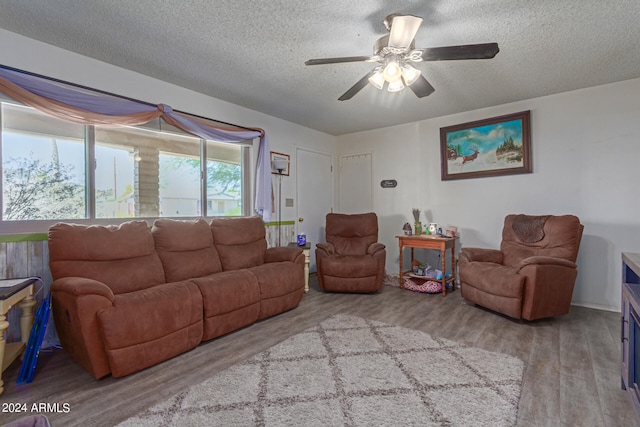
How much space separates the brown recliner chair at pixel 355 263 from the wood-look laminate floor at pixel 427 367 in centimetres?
48

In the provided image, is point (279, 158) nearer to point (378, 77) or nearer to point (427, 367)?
point (378, 77)

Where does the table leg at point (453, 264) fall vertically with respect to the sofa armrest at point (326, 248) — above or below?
below

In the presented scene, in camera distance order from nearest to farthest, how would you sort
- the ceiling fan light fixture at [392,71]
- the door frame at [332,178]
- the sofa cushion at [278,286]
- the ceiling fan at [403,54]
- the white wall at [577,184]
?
the ceiling fan at [403,54]
the ceiling fan light fixture at [392,71]
the sofa cushion at [278,286]
the white wall at [577,184]
the door frame at [332,178]

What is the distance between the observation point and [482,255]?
3537 mm

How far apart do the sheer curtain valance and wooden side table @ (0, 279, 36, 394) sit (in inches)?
51.5

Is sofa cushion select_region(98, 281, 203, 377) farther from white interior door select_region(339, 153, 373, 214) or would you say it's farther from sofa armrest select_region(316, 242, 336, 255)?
white interior door select_region(339, 153, 373, 214)

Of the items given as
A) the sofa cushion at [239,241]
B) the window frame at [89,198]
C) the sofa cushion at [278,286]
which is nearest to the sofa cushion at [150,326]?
the sofa cushion at [278,286]

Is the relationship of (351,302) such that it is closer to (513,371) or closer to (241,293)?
(241,293)

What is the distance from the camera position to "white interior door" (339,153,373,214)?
5.27 m

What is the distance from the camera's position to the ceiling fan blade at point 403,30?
1854 mm

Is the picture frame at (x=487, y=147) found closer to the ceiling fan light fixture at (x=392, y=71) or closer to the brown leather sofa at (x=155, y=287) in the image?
the ceiling fan light fixture at (x=392, y=71)

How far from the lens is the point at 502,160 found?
13.0ft

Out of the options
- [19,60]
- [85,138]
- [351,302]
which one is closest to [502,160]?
[351,302]

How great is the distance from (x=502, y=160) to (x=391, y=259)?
7.04ft
